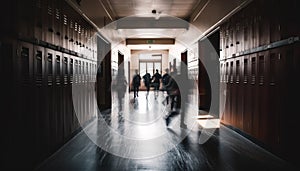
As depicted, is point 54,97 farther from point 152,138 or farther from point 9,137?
point 152,138

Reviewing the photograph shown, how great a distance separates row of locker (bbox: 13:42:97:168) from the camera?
3435 millimetres

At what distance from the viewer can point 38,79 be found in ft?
13.0

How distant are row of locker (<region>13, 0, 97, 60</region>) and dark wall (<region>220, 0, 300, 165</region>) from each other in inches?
120

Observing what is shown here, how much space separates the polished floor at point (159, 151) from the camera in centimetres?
389

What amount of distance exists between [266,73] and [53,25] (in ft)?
10.4

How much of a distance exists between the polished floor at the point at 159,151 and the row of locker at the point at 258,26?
1607mm

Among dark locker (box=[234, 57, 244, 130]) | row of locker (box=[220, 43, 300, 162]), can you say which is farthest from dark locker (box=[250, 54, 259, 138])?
dark locker (box=[234, 57, 244, 130])

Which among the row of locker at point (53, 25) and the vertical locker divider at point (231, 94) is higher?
the row of locker at point (53, 25)

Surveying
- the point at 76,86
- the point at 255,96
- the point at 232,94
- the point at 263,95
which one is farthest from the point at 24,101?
the point at 232,94

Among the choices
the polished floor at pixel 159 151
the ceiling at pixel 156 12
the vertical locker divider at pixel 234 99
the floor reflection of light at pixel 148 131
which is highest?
the ceiling at pixel 156 12

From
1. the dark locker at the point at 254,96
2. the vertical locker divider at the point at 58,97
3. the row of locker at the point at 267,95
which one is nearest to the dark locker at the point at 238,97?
the row of locker at the point at 267,95

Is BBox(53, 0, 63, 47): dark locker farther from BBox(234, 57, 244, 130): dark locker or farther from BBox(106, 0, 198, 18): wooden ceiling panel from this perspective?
BBox(106, 0, 198, 18): wooden ceiling panel

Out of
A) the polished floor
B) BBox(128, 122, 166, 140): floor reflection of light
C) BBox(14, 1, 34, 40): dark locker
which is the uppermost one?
BBox(14, 1, 34, 40): dark locker

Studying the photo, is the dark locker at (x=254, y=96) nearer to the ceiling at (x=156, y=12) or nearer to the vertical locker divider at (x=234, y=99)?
the vertical locker divider at (x=234, y=99)
